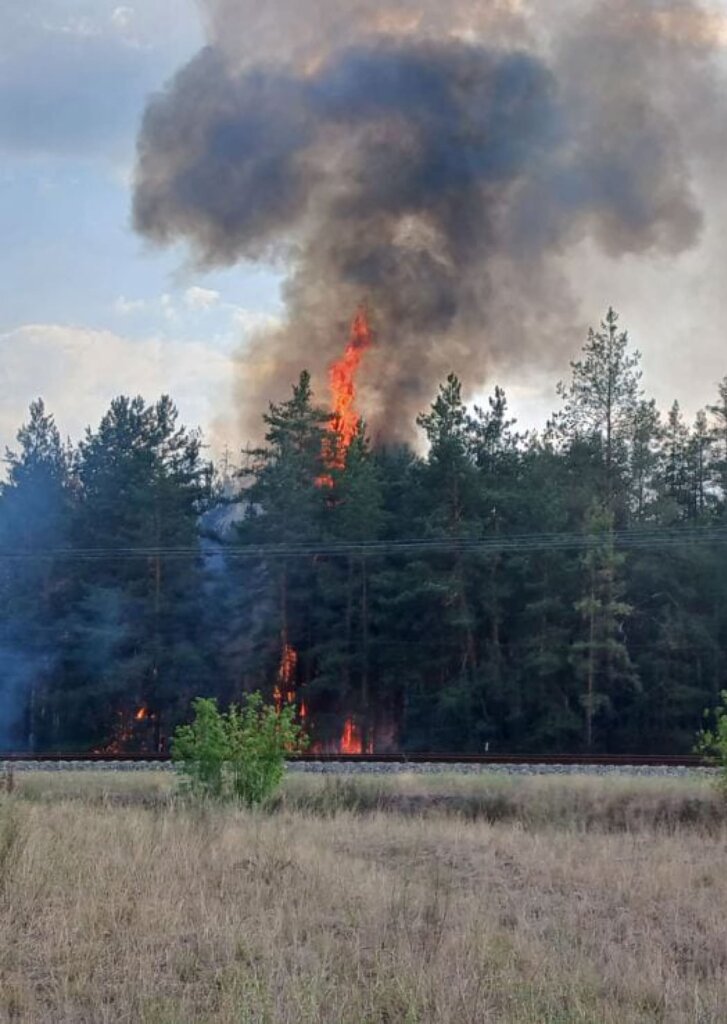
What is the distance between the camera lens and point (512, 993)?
6.33 m

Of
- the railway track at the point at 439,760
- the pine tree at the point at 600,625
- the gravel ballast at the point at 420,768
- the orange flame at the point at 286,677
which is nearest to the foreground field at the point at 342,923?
the gravel ballast at the point at 420,768

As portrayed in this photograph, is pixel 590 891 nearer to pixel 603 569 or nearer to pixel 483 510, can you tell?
pixel 603 569

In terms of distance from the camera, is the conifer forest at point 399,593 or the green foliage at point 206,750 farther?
the conifer forest at point 399,593

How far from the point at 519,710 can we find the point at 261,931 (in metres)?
33.0

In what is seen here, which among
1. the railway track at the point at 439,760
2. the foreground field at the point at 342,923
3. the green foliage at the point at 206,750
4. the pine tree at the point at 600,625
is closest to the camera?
the foreground field at the point at 342,923

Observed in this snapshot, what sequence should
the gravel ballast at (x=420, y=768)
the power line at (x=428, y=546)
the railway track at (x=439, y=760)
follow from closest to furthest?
the gravel ballast at (x=420, y=768) < the railway track at (x=439, y=760) < the power line at (x=428, y=546)

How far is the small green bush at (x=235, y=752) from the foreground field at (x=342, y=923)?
1756 mm

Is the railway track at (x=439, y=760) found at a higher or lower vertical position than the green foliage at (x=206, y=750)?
lower

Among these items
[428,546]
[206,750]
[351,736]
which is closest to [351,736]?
[351,736]

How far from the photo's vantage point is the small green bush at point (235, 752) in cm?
1666

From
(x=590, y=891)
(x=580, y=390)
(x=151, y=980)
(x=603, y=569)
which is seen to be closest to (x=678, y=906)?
(x=590, y=891)

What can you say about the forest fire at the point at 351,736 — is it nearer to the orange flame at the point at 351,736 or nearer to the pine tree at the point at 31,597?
the orange flame at the point at 351,736

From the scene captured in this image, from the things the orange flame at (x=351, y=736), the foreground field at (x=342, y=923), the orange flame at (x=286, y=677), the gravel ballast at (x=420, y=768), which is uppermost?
the orange flame at (x=286, y=677)

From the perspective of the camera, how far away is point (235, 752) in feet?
55.1
